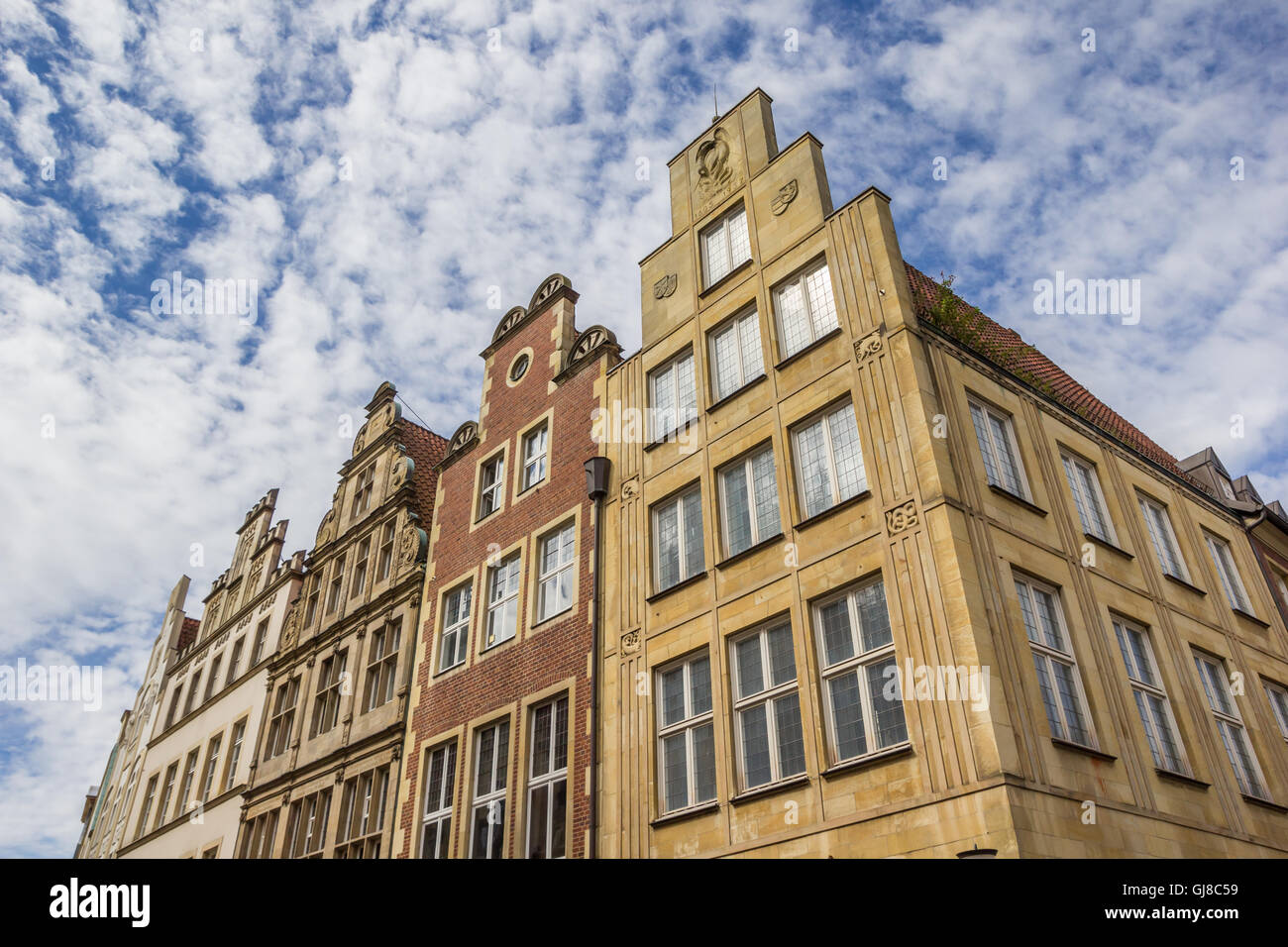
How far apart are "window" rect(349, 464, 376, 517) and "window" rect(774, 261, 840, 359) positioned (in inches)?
585

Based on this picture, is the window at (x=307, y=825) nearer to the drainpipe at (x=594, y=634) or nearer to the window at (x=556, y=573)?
the window at (x=556, y=573)

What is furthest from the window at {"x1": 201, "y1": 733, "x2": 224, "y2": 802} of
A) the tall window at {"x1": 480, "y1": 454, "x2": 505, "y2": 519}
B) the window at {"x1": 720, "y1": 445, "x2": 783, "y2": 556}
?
the window at {"x1": 720, "y1": 445, "x2": 783, "y2": 556}

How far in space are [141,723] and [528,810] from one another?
28288 millimetres

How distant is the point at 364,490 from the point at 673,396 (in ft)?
42.2

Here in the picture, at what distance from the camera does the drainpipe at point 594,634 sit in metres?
15.0

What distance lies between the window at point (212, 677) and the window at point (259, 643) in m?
2.70

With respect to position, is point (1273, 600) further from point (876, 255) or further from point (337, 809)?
point (337, 809)

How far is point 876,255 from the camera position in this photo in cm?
1511

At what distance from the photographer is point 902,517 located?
1277 cm

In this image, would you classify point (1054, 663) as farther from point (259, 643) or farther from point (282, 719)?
point (259, 643)

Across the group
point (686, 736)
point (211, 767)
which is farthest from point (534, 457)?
point (211, 767)

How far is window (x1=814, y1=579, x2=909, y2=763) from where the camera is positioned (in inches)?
471
